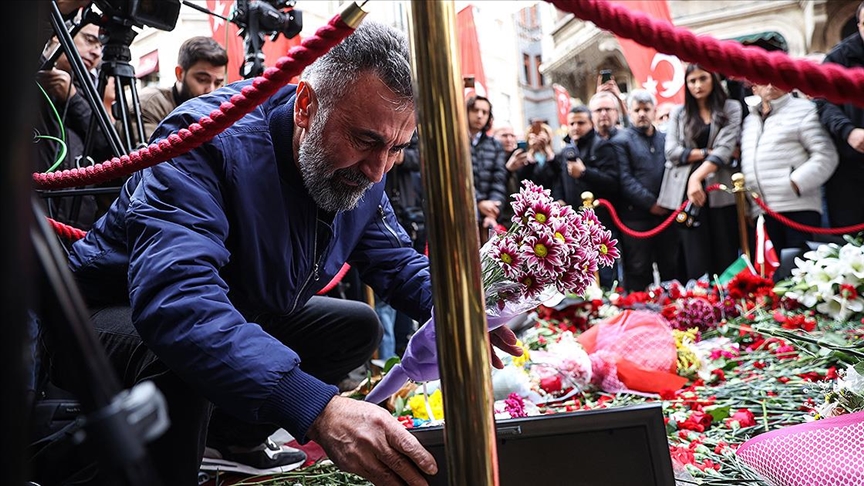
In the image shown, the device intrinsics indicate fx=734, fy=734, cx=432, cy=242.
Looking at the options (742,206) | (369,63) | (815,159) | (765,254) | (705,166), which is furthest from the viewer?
(705,166)

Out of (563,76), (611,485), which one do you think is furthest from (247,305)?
(563,76)

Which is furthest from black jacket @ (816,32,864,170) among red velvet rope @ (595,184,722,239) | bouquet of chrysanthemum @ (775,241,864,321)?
bouquet of chrysanthemum @ (775,241,864,321)

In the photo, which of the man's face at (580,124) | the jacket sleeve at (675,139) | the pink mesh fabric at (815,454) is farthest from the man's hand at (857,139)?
the pink mesh fabric at (815,454)

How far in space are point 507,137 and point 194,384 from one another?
5.44 metres

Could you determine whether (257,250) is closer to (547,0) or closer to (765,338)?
(547,0)

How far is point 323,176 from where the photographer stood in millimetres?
1896

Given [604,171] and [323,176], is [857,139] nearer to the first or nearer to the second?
[604,171]

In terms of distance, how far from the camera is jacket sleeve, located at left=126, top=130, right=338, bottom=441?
141 centimetres

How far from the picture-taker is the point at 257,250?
1849 millimetres

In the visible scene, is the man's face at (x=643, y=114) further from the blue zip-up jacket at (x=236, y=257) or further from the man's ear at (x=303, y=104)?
the man's ear at (x=303, y=104)

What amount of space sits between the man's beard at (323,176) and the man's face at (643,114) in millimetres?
4439

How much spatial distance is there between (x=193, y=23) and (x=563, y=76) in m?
16.9

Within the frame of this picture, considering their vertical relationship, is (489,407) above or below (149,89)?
below

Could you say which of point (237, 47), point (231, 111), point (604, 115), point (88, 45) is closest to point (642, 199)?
point (604, 115)
